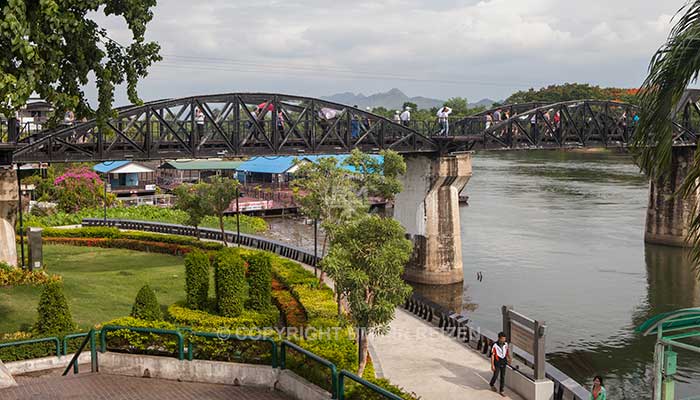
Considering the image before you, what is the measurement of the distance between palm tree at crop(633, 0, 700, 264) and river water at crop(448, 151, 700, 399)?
74.5 ft

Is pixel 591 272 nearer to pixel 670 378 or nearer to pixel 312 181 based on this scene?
pixel 312 181

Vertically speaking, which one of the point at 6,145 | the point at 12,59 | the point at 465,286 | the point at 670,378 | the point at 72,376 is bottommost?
the point at 465,286

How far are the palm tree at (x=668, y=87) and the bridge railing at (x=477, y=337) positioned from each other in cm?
1217

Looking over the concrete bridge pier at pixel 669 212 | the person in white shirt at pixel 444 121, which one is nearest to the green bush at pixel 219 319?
the person in white shirt at pixel 444 121

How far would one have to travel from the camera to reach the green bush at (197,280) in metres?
28.4

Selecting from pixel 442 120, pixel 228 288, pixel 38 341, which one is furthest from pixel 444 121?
pixel 38 341

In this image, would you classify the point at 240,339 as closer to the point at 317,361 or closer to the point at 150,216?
the point at 317,361

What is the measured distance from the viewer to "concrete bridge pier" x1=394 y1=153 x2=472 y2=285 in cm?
4900

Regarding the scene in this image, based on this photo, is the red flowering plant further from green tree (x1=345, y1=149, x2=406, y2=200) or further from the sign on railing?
the sign on railing

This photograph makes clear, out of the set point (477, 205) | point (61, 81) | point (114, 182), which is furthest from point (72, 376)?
point (114, 182)

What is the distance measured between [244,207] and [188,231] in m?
28.7

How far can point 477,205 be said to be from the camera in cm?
8394

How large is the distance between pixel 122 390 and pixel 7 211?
73.8 feet

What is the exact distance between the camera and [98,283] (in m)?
36.5
